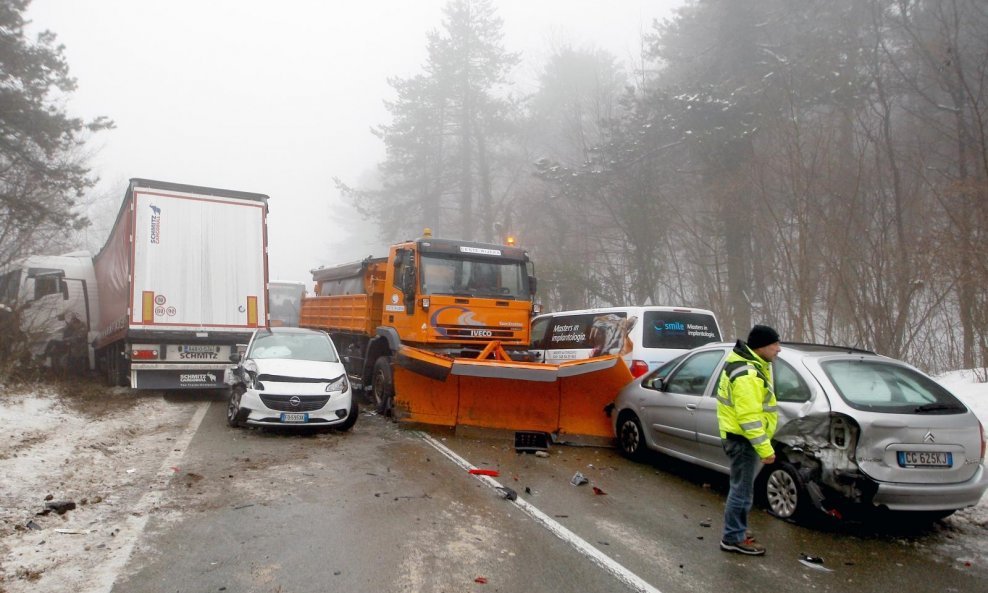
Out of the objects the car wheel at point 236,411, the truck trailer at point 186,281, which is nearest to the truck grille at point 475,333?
the car wheel at point 236,411

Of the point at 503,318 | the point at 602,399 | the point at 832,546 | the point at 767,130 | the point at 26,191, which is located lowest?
the point at 832,546

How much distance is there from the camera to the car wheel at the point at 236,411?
31.0ft

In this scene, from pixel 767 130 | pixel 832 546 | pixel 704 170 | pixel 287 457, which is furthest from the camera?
pixel 704 170

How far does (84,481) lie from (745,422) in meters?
6.40

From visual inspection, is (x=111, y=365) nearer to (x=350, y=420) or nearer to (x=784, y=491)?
(x=350, y=420)

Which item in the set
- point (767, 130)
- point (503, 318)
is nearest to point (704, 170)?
point (767, 130)

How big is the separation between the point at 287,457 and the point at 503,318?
441 cm

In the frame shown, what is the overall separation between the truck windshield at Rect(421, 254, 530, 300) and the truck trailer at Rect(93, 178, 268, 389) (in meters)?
4.28

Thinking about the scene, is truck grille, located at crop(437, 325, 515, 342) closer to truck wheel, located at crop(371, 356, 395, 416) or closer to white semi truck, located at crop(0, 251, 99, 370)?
truck wheel, located at crop(371, 356, 395, 416)

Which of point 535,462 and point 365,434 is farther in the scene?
point 365,434

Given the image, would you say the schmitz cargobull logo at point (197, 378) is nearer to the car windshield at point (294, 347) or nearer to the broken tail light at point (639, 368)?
the car windshield at point (294, 347)

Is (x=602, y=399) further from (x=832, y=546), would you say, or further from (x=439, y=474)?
(x=832, y=546)

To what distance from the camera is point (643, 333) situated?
32.0 ft

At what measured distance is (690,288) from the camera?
22.6 m
